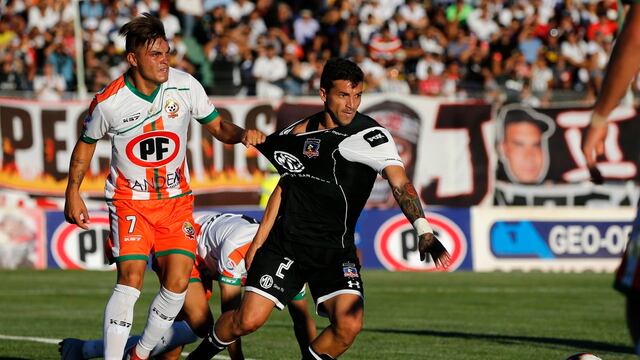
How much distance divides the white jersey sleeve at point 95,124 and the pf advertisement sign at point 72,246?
1424cm

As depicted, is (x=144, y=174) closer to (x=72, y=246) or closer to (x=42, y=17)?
(x=72, y=246)

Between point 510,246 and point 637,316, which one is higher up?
point 637,316

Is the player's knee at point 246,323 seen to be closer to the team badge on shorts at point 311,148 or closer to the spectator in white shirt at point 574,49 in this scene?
the team badge on shorts at point 311,148

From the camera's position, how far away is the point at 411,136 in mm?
25547

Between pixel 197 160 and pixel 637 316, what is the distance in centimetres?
2061

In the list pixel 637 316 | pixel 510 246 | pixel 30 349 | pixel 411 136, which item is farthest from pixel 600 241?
pixel 637 316

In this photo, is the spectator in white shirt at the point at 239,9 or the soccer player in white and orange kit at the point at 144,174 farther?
the spectator in white shirt at the point at 239,9

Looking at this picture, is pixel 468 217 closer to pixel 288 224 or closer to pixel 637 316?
pixel 288 224

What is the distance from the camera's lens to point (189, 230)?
30.3 feet

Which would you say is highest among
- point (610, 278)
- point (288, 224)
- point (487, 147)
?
point (288, 224)

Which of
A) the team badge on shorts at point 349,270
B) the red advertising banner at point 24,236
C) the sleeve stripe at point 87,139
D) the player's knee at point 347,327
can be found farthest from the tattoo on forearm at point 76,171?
the red advertising banner at point 24,236

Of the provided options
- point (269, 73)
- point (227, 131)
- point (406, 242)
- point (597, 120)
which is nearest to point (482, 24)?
point (269, 73)

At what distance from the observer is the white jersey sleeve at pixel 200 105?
926cm

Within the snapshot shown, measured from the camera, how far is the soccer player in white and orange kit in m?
8.91
